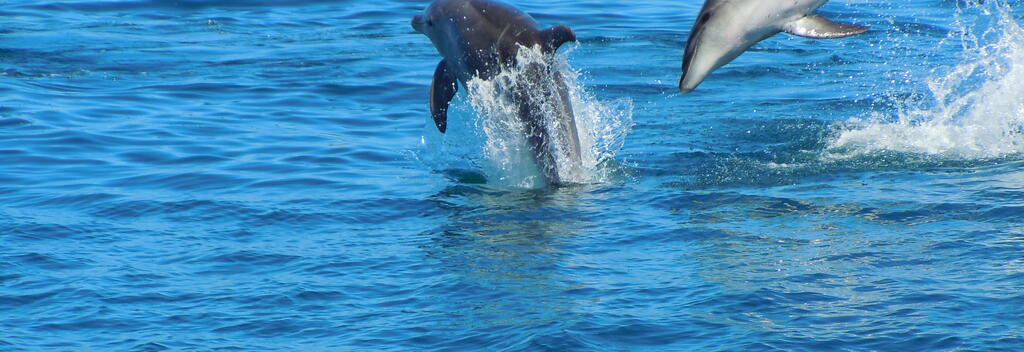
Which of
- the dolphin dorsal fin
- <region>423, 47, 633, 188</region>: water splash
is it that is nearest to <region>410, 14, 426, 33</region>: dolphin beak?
<region>423, 47, 633, 188</region>: water splash

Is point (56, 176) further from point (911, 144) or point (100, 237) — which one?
point (911, 144)

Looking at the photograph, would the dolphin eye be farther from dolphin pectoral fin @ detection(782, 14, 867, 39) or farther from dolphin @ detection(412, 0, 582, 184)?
dolphin @ detection(412, 0, 582, 184)

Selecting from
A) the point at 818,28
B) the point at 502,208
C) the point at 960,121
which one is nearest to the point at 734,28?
the point at 818,28

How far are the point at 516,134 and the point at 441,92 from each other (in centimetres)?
97

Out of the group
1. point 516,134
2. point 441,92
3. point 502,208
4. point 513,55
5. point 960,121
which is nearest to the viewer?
point 502,208

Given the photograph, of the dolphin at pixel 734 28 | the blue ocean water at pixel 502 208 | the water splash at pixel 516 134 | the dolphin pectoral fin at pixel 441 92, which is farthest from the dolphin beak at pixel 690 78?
the dolphin pectoral fin at pixel 441 92

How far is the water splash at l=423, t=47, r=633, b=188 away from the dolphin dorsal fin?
13cm

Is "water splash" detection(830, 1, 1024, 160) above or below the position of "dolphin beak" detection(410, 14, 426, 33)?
below

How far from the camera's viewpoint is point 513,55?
37.4 feet

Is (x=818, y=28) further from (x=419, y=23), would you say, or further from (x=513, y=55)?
(x=419, y=23)

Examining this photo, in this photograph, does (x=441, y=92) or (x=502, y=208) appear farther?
(x=441, y=92)

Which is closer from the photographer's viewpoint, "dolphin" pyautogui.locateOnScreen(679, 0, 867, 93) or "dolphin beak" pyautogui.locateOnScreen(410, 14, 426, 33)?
"dolphin" pyautogui.locateOnScreen(679, 0, 867, 93)

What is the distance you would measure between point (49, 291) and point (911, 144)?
7730mm

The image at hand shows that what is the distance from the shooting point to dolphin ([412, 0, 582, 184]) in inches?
447
